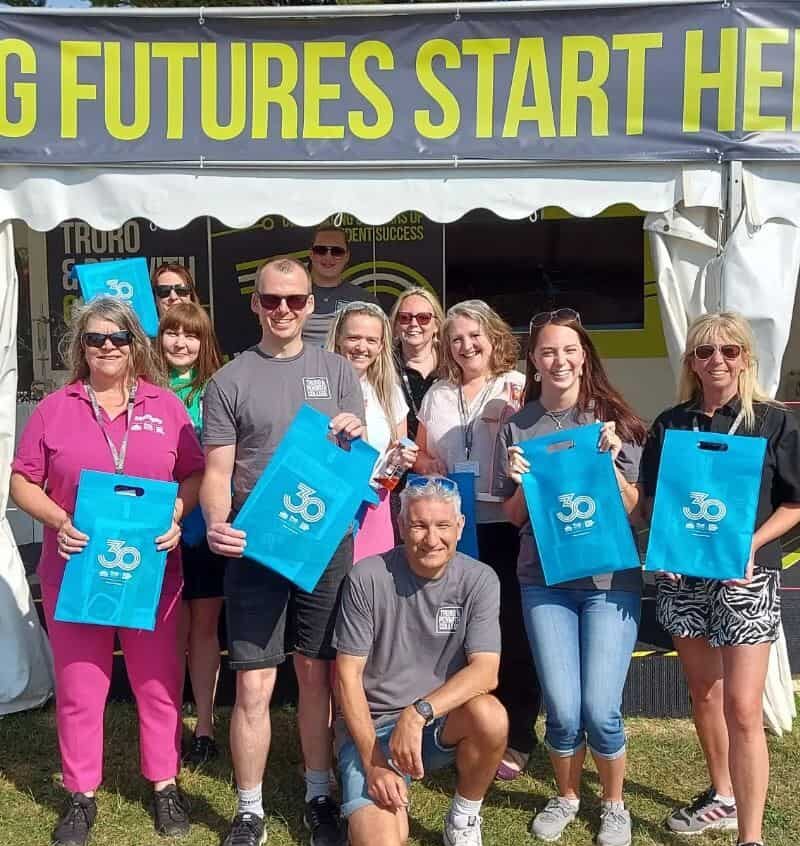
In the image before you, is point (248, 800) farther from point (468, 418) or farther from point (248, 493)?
point (468, 418)

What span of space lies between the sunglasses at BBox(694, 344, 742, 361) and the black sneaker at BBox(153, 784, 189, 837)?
2341 mm

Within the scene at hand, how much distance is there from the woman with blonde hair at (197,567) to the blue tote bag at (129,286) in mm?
384

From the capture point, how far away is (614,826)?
3.39 m

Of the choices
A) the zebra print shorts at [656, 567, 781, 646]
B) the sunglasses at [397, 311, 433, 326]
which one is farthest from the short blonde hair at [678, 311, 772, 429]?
the sunglasses at [397, 311, 433, 326]

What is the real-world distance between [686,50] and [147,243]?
5.51 m

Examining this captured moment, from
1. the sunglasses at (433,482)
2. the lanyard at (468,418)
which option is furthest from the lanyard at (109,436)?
the lanyard at (468,418)

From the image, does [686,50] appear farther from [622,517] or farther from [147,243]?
[147,243]

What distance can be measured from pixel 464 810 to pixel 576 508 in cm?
105

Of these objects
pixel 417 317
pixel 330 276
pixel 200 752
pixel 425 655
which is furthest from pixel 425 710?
pixel 330 276

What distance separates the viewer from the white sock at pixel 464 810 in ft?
10.7

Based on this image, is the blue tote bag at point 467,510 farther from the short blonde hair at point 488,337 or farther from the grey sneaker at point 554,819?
the grey sneaker at point 554,819

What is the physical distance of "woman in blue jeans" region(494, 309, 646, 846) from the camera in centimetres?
328

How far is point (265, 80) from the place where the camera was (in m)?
4.22

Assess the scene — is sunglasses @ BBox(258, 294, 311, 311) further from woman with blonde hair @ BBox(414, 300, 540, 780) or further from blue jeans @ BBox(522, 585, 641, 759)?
blue jeans @ BBox(522, 585, 641, 759)
